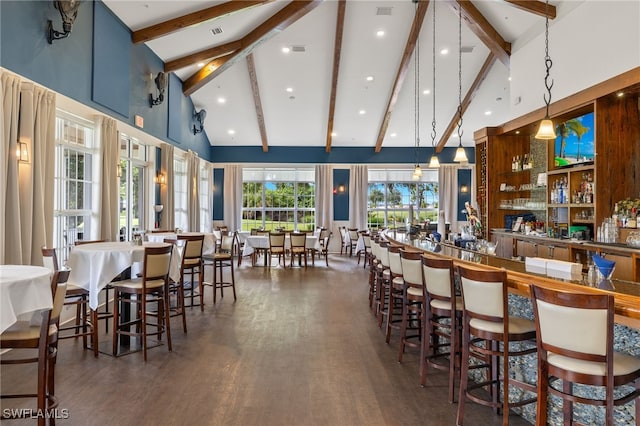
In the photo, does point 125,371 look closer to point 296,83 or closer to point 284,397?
point 284,397

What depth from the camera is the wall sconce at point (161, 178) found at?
8042 mm

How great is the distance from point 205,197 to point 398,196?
646 cm

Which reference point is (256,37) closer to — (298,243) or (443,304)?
(298,243)

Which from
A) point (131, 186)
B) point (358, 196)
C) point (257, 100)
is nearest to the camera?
point (131, 186)

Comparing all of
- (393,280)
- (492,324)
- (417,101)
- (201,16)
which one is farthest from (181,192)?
(492,324)

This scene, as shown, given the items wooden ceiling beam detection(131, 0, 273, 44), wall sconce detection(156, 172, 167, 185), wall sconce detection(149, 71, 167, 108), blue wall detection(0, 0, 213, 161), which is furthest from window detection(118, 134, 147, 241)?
wooden ceiling beam detection(131, 0, 273, 44)

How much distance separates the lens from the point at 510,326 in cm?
252

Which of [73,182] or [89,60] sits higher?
[89,60]

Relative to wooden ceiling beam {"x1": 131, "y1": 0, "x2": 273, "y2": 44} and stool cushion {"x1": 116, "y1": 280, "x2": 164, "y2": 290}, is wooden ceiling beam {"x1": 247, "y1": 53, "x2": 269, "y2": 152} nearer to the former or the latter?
wooden ceiling beam {"x1": 131, "y1": 0, "x2": 273, "y2": 44}

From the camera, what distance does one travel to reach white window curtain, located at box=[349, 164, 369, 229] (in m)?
13.0

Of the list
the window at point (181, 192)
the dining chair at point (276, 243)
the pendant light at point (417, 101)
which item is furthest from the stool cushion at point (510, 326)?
the window at point (181, 192)

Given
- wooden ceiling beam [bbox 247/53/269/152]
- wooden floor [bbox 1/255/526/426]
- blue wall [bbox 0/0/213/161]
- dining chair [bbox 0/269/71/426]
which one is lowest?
wooden floor [bbox 1/255/526/426]

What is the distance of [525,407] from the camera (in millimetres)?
2686

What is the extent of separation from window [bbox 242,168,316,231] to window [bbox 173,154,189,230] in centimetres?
353
